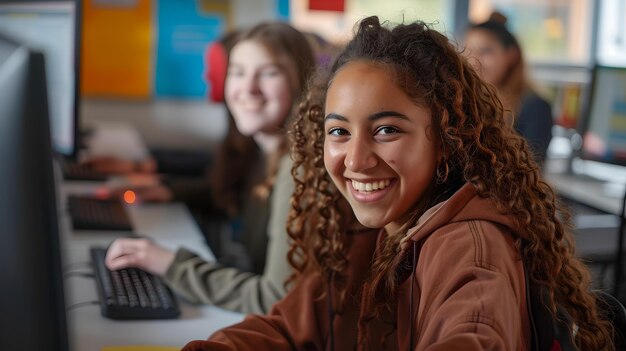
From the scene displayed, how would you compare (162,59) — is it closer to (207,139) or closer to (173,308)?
(207,139)

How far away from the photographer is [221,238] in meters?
3.54

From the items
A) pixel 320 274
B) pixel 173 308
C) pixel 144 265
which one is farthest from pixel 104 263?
pixel 320 274

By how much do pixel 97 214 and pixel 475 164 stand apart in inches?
58.1

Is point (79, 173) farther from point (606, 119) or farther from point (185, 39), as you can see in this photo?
point (606, 119)

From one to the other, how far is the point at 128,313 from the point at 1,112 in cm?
85

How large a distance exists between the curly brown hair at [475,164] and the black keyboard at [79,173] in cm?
184

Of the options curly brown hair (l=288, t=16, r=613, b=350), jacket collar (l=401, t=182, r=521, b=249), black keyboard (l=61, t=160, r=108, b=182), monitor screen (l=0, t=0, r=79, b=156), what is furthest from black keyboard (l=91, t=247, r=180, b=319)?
black keyboard (l=61, t=160, r=108, b=182)

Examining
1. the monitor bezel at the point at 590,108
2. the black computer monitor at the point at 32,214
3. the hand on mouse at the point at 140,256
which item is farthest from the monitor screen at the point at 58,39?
the monitor bezel at the point at 590,108

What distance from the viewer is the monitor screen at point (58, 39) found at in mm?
2457

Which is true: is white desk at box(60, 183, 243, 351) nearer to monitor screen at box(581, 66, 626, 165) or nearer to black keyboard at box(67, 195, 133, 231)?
A: black keyboard at box(67, 195, 133, 231)

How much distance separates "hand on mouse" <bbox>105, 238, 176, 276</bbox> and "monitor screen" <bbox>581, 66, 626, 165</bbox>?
194cm

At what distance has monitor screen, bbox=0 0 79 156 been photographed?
246 centimetres

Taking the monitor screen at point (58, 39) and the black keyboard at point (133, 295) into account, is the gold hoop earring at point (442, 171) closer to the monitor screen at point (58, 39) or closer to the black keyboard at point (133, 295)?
the black keyboard at point (133, 295)

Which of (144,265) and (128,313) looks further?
(144,265)
